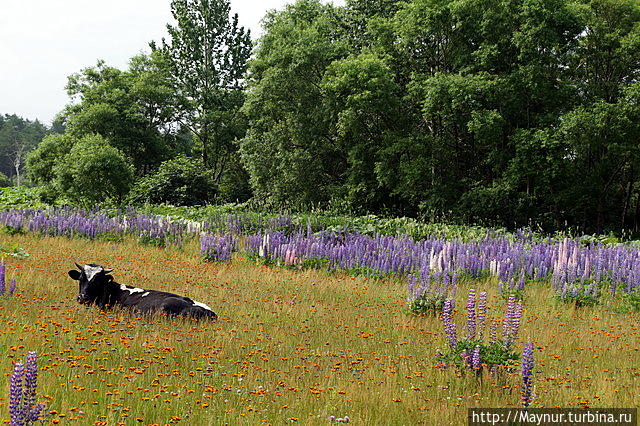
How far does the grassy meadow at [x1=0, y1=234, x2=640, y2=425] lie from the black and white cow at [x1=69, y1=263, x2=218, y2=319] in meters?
0.31

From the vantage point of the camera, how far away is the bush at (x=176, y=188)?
34.9 meters

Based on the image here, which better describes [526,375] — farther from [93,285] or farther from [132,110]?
[132,110]

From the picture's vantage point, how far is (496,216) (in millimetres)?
29891

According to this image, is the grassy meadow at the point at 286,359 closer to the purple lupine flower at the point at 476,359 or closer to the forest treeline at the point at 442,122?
the purple lupine flower at the point at 476,359

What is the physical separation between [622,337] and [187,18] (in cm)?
4621

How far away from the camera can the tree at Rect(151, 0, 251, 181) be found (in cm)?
4797

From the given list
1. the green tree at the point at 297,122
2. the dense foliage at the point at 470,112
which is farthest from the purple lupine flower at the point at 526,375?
the green tree at the point at 297,122

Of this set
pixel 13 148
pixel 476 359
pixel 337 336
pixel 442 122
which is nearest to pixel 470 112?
pixel 442 122

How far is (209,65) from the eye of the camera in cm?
4884

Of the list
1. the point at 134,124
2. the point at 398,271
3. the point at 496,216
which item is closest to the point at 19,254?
the point at 398,271

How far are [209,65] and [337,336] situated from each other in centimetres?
4464

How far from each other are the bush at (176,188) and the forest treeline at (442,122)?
121 mm

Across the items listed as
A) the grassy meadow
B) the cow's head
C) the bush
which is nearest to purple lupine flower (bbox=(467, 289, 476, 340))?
the grassy meadow

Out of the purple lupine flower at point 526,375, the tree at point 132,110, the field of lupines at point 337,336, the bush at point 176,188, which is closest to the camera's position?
the purple lupine flower at point 526,375
